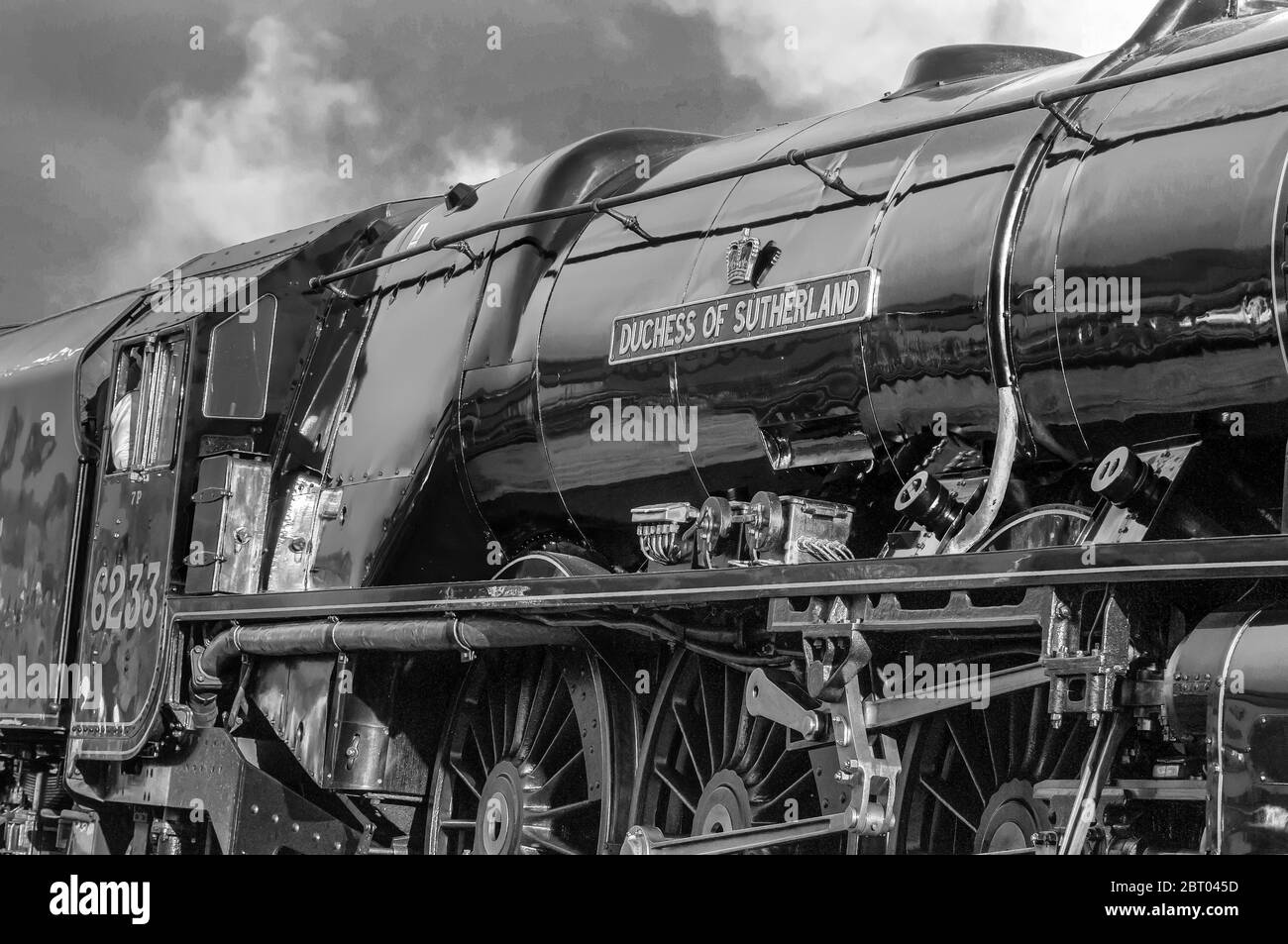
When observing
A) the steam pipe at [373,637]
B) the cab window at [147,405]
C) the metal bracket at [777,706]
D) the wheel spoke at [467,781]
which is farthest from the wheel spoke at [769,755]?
the cab window at [147,405]

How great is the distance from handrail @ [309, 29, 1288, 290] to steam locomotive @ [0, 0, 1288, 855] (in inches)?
0.7

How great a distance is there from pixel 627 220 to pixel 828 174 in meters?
0.94

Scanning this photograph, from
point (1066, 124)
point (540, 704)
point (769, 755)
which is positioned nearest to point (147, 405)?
point (540, 704)

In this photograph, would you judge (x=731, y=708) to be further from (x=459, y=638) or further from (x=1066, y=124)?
(x=1066, y=124)

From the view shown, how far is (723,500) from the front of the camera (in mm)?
4895

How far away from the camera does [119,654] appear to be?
706 cm

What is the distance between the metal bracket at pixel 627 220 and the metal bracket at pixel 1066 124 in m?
1.68

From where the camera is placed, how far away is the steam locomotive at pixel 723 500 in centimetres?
373

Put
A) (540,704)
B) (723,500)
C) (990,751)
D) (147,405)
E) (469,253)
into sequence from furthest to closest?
(147,405)
(469,253)
(540,704)
(723,500)
(990,751)

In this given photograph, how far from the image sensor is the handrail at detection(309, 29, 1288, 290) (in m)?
3.83

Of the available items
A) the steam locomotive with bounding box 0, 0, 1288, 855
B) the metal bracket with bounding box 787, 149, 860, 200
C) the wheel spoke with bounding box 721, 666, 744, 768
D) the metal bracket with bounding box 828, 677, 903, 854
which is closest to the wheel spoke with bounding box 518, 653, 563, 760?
the steam locomotive with bounding box 0, 0, 1288, 855

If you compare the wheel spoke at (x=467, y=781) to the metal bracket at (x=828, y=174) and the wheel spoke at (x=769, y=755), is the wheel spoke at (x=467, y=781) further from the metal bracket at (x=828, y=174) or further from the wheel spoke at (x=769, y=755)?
the metal bracket at (x=828, y=174)
